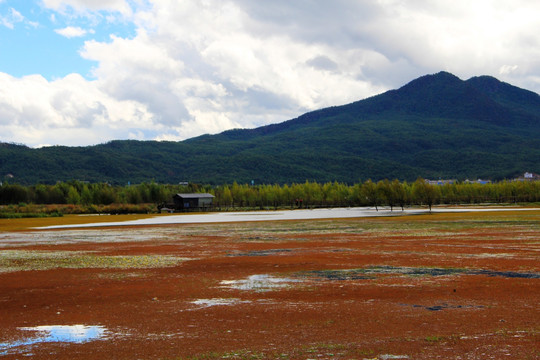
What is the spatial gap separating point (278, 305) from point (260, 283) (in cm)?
419

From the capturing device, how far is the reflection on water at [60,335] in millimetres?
12172

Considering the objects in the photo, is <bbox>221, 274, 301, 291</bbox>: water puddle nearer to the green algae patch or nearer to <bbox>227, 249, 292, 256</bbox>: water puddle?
the green algae patch

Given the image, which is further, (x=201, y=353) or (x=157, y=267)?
(x=157, y=267)

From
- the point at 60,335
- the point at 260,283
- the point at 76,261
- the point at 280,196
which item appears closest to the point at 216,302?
the point at 260,283

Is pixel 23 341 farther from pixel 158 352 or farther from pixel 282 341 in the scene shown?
pixel 282 341

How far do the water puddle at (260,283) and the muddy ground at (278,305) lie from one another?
0.24 ft

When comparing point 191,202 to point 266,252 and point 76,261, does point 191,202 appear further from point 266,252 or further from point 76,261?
point 76,261

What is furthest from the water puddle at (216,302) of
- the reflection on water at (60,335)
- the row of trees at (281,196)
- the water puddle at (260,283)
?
the row of trees at (281,196)

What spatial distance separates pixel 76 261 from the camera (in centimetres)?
2772

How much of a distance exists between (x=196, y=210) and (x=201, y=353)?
114 meters

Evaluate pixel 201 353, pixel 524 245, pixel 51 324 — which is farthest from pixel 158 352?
pixel 524 245

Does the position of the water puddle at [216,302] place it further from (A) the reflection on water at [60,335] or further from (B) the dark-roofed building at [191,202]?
(B) the dark-roofed building at [191,202]

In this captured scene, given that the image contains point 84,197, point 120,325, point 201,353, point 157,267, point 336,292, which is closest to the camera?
point 201,353

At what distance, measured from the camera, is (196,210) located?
124 metres
